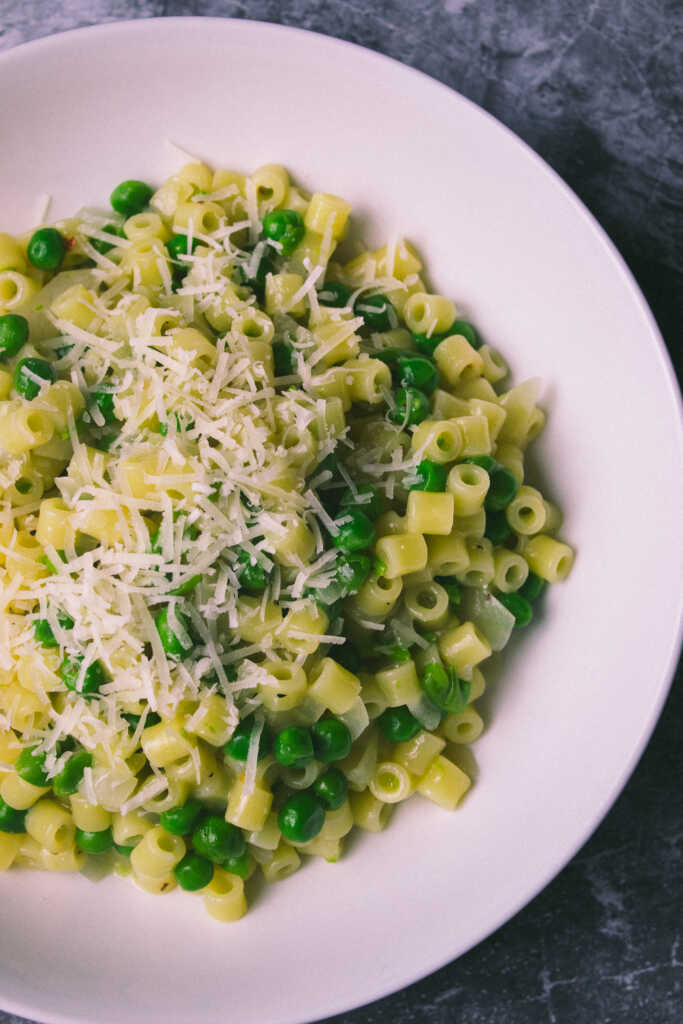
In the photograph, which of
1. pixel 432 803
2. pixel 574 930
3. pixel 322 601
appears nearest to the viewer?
pixel 322 601

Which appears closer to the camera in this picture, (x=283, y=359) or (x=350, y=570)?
(x=350, y=570)

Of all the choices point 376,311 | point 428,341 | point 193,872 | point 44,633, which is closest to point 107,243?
point 376,311

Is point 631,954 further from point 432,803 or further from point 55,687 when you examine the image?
point 55,687

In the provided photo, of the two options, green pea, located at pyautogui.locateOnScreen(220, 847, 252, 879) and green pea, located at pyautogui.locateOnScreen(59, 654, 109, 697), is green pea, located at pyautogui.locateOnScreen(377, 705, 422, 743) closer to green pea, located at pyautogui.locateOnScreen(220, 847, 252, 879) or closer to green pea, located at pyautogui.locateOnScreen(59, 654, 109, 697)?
green pea, located at pyautogui.locateOnScreen(220, 847, 252, 879)

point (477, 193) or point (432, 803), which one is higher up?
point (477, 193)

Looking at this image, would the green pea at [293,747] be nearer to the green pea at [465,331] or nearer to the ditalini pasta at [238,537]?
the ditalini pasta at [238,537]

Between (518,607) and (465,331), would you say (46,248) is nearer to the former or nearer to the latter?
(465,331)

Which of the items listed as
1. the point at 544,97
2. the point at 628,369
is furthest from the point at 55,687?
the point at 544,97
